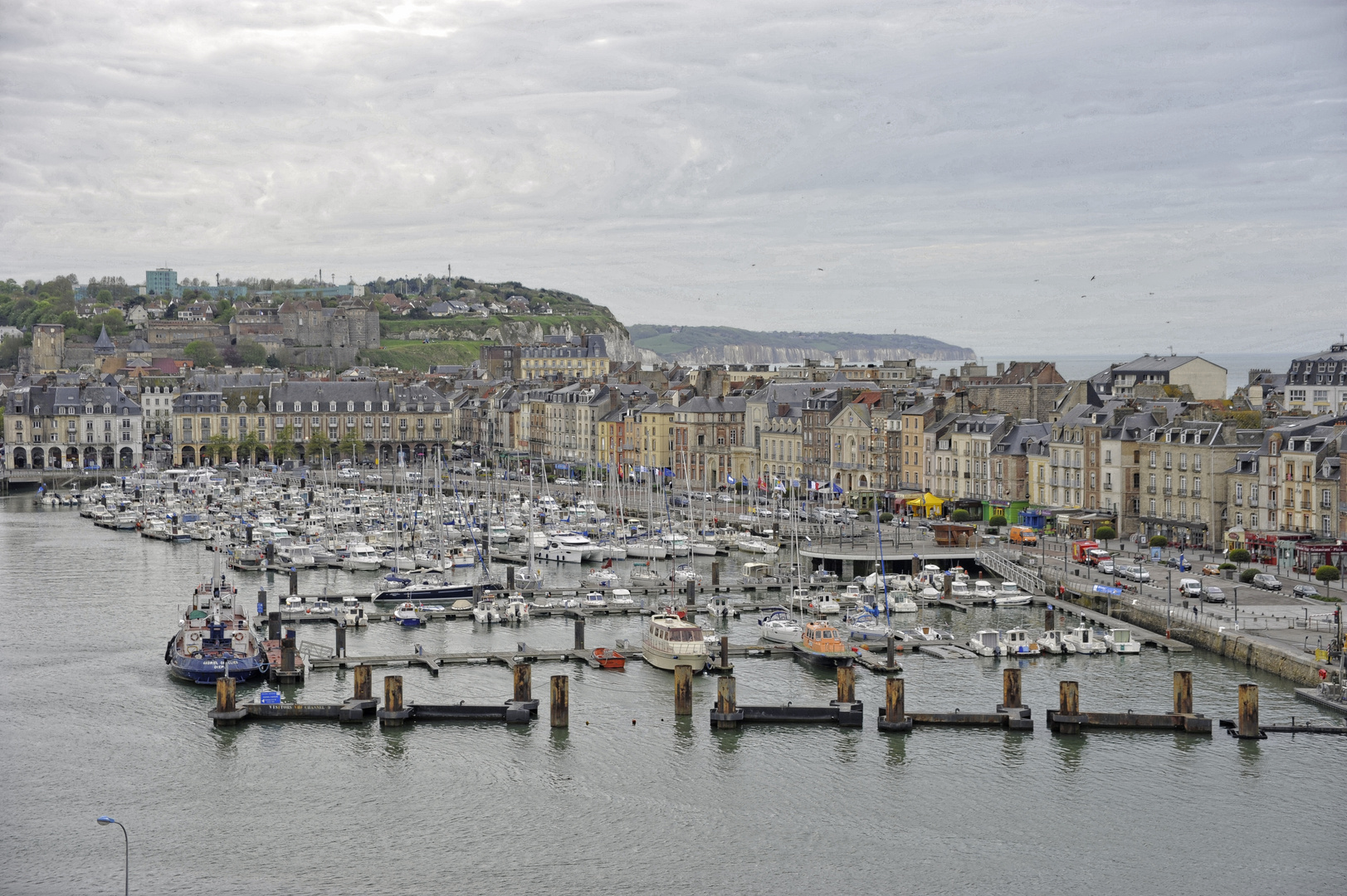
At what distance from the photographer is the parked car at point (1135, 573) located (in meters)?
52.4

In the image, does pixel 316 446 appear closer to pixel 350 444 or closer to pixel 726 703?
pixel 350 444

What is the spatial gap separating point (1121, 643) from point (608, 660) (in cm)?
1482

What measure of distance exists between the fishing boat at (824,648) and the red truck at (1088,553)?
55.5 feet

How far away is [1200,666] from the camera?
42.6 metres

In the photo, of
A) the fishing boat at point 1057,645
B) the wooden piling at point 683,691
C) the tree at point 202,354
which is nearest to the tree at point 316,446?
the tree at point 202,354

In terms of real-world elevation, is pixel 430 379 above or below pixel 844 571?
above

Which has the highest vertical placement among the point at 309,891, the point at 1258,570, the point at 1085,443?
the point at 1085,443

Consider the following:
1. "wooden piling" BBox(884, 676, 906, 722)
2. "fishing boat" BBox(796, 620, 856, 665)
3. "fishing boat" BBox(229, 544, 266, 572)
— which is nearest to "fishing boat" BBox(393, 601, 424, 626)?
"fishing boat" BBox(796, 620, 856, 665)

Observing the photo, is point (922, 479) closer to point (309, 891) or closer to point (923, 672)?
point (923, 672)

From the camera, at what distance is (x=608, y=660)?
42906 mm

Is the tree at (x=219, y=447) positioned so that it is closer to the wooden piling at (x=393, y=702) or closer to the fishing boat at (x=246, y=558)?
the fishing boat at (x=246, y=558)

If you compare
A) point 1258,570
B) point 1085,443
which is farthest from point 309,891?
point 1085,443

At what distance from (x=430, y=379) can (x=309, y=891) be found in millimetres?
115859

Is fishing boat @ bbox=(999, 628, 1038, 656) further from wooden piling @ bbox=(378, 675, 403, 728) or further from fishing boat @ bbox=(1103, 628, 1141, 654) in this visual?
wooden piling @ bbox=(378, 675, 403, 728)
